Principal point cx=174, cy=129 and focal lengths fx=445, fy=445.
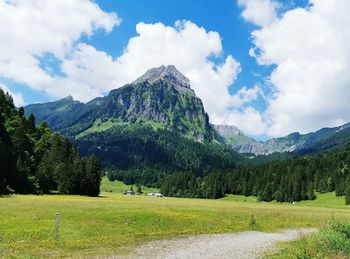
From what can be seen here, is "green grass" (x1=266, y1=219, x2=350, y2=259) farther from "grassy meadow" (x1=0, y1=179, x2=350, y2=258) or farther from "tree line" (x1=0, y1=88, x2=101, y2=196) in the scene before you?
"tree line" (x1=0, y1=88, x2=101, y2=196)

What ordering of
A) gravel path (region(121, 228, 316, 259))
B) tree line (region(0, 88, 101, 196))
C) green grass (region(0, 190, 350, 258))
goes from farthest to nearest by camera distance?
tree line (region(0, 88, 101, 196))
green grass (region(0, 190, 350, 258))
gravel path (region(121, 228, 316, 259))

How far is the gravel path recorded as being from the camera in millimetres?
29625

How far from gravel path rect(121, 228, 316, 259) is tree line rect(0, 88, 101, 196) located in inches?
3427

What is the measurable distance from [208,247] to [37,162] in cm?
11722

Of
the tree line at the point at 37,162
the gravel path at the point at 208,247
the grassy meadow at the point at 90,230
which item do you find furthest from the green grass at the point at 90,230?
the tree line at the point at 37,162

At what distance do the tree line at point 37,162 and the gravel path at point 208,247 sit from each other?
87.0 meters

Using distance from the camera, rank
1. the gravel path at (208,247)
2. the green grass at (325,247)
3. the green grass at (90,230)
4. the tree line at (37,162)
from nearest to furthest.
A: the green grass at (325,247) → the gravel path at (208,247) → the green grass at (90,230) → the tree line at (37,162)

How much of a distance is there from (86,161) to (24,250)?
122 m

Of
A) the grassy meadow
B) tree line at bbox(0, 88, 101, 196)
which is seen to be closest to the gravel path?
the grassy meadow

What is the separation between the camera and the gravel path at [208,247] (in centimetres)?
2962

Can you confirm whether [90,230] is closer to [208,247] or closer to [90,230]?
[90,230]

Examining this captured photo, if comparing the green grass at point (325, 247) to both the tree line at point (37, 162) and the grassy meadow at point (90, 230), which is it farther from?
the tree line at point (37, 162)

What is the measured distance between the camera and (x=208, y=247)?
33.8m

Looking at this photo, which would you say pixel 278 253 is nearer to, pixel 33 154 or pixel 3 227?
pixel 3 227
